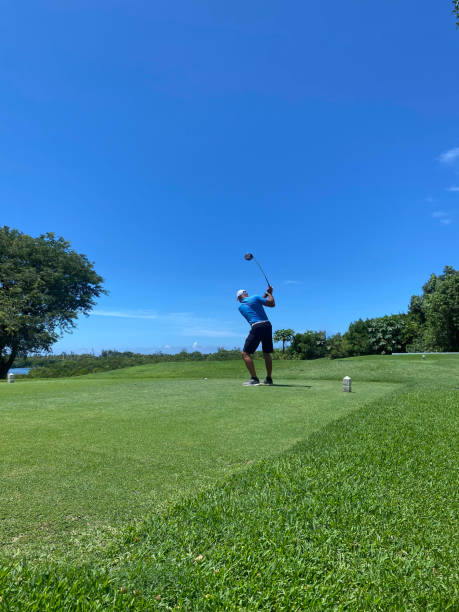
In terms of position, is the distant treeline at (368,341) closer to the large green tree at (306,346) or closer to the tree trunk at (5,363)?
the large green tree at (306,346)

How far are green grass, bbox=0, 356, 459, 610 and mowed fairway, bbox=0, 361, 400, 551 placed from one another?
0.02 metres

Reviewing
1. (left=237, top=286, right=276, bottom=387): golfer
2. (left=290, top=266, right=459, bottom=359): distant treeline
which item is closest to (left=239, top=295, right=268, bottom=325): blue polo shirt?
(left=237, top=286, right=276, bottom=387): golfer

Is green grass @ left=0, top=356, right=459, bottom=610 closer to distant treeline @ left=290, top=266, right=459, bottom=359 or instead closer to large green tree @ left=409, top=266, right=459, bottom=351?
distant treeline @ left=290, top=266, right=459, bottom=359

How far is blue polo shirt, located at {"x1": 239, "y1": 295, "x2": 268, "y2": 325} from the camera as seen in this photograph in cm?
795

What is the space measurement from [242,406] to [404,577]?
356 centimetres

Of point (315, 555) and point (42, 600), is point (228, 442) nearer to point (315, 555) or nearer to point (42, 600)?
point (315, 555)

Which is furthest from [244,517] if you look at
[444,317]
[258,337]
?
[444,317]

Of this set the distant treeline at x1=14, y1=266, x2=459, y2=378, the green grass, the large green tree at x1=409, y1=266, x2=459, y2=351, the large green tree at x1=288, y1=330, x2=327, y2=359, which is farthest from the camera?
the large green tree at x1=288, y1=330, x2=327, y2=359

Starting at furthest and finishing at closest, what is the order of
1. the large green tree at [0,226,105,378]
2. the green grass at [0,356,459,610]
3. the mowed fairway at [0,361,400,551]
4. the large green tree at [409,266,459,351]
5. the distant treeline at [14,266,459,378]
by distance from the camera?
1. the large green tree at [409,266,459,351]
2. the distant treeline at [14,266,459,378]
3. the large green tree at [0,226,105,378]
4. the mowed fairway at [0,361,400,551]
5. the green grass at [0,356,459,610]

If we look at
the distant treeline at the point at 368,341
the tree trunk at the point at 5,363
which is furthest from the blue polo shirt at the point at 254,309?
the tree trunk at the point at 5,363

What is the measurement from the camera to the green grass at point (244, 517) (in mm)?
1321

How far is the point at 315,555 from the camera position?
154 centimetres

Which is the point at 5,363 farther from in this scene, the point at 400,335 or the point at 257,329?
the point at 400,335

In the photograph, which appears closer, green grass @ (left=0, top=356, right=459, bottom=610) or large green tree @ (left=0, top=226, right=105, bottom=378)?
green grass @ (left=0, top=356, right=459, bottom=610)
